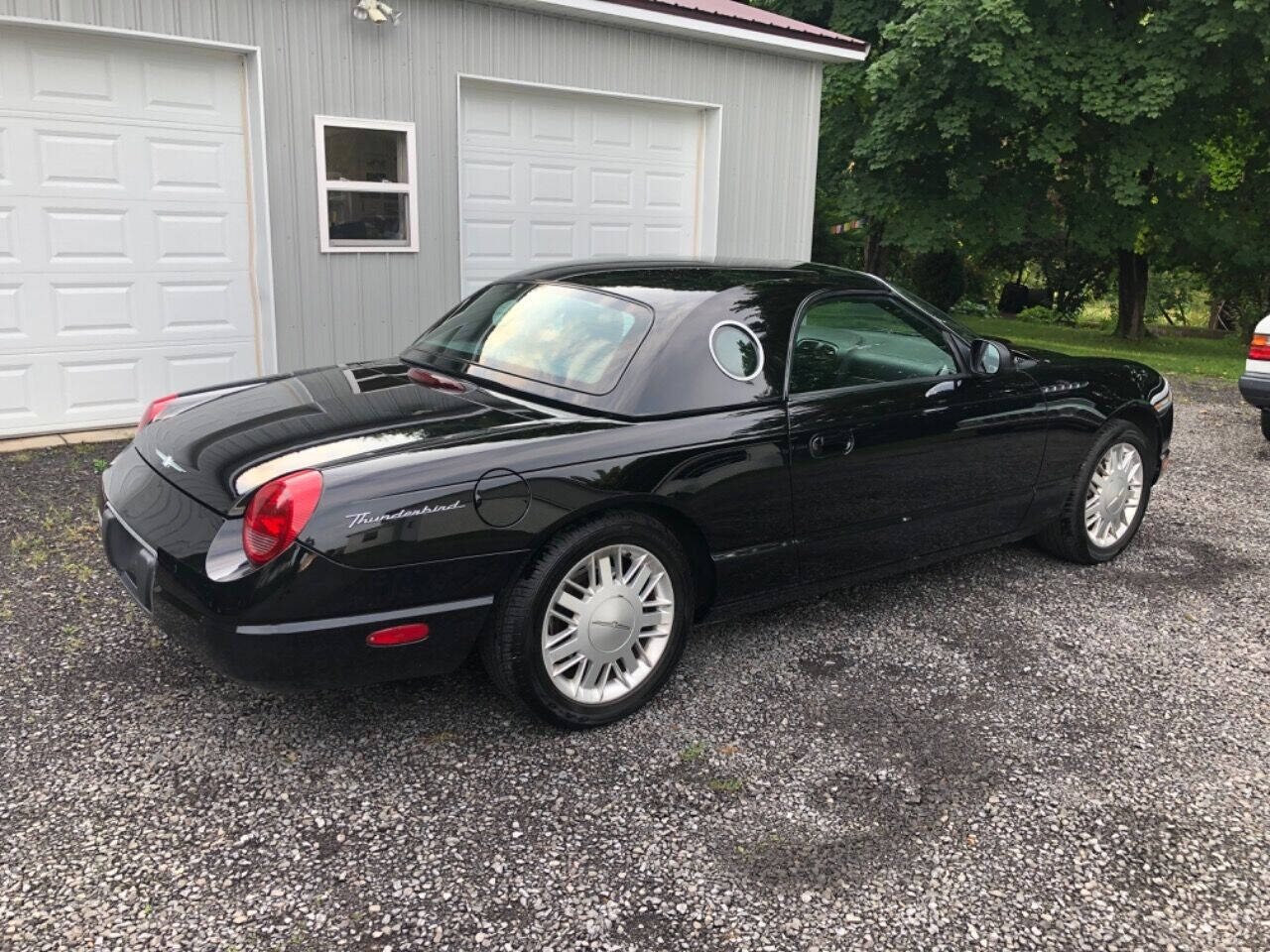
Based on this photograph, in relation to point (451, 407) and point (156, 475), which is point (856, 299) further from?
point (156, 475)

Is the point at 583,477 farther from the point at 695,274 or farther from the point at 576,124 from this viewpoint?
the point at 576,124

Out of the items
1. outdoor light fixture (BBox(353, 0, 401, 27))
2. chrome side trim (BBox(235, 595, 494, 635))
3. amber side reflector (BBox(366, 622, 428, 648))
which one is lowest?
amber side reflector (BBox(366, 622, 428, 648))

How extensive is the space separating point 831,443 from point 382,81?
220 inches

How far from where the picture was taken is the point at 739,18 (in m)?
9.24

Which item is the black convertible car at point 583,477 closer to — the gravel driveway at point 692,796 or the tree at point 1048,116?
the gravel driveway at point 692,796

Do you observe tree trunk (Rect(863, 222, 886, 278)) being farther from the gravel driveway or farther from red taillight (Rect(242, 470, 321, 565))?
red taillight (Rect(242, 470, 321, 565))

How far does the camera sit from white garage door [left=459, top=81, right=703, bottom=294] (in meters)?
8.48

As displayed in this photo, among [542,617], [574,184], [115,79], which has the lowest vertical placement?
[542,617]

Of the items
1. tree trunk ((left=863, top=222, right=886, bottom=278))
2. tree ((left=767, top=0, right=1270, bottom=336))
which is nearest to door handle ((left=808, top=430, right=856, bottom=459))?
tree ((left=767, top=0, right=1270, bottom=336))

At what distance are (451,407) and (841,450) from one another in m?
1.44

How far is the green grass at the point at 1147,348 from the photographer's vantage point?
13.4 meters

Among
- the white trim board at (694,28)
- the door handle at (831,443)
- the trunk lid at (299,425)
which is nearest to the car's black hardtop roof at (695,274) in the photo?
the door handle at (831,443)

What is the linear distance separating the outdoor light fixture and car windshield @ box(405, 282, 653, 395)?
4332 mm

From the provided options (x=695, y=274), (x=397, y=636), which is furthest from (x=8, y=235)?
(x=397, y=636)
